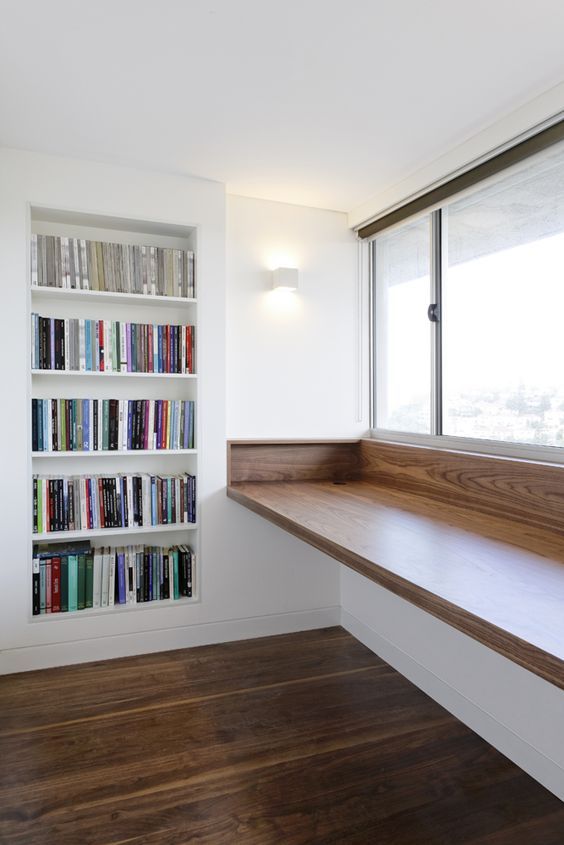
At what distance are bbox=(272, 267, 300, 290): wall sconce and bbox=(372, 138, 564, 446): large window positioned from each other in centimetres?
54

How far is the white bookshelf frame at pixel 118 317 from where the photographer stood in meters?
2.77

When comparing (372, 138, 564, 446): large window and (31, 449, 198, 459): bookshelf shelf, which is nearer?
(372, 138, 564, 446): large window

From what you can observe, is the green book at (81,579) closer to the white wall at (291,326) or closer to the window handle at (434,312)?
the white wall at (291,326)

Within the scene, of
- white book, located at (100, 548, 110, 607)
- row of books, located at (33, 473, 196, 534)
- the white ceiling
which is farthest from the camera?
white book, located at (100, 548, 110, 607)

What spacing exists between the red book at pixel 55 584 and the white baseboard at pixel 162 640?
7.3 inches

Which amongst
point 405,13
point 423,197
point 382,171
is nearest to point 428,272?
point 423,197

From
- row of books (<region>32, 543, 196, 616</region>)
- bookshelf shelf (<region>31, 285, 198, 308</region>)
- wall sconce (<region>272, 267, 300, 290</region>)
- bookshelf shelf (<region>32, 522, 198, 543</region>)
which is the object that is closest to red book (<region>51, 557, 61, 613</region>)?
row of books (<region>32, 543, 196, 616</region>)

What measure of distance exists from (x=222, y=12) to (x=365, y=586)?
255 cm

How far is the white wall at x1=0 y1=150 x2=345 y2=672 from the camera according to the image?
266 centimetres

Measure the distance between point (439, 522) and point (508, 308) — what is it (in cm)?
95

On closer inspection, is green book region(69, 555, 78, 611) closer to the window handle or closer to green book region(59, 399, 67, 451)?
green book region(59, 399, 67, 451)

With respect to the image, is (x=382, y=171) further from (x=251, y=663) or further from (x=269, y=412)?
(x=251, y=663)

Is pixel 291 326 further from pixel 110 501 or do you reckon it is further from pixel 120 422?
pixel 110 501

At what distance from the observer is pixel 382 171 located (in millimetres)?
2814
